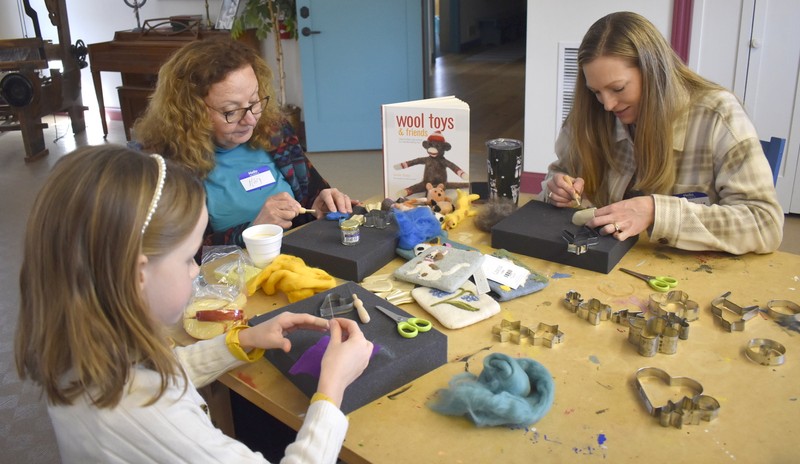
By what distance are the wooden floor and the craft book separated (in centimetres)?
262

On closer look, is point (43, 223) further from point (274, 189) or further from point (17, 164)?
point (17, 164)

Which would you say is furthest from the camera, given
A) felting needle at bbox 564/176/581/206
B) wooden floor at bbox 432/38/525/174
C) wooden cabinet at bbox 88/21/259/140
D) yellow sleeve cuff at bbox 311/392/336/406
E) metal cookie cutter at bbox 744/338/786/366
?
wooden floor at bbox 432/38/525/174

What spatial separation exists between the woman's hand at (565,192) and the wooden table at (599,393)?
291 mm

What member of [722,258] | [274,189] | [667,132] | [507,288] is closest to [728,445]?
[507,288]

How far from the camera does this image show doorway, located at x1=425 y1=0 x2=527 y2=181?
5877mm

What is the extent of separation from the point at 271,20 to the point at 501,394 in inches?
187

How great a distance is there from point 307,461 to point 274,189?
123 centimetres

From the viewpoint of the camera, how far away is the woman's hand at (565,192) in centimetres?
171

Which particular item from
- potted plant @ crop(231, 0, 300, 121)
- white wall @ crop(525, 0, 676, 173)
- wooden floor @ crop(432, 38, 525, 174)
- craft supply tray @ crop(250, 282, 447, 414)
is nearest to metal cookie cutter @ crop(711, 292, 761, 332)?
craft supply tray @ crop(250, 282, 447, 414)

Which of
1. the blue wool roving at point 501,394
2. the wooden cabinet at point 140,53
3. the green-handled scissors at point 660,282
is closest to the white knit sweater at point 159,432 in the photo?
the blue wool roving at point 501,394

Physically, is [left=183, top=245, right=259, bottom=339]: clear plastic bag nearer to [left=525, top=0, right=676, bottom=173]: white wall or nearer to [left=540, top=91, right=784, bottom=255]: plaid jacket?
[left=540, top=91, right=784, bottom=255]: plaid jacket

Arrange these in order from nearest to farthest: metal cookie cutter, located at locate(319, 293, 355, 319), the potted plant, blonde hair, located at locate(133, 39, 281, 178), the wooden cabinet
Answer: metal cookie cutter, located at locate(319, 293, 355, 319) < blonde hair, located at locate(133, 39, 281, 178) < the potted plant < the wooden cabinet

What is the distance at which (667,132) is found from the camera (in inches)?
64.8

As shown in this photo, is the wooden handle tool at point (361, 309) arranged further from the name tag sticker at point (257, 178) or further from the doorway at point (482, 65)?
the doorway at point (482, 65)
